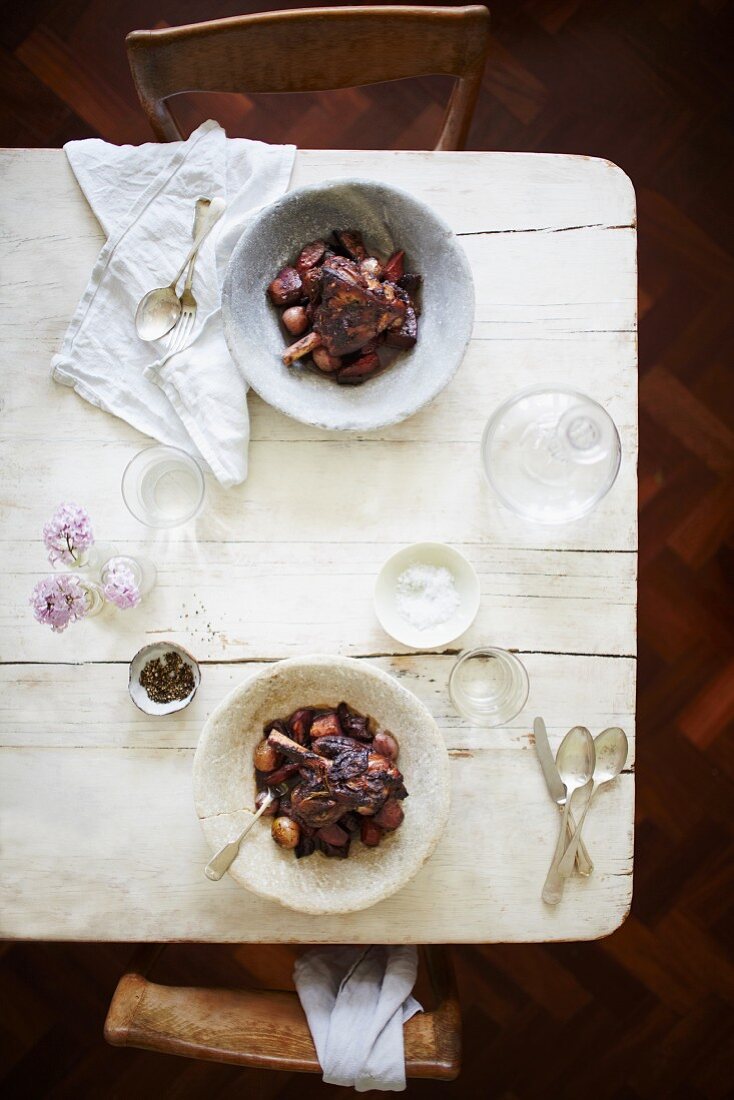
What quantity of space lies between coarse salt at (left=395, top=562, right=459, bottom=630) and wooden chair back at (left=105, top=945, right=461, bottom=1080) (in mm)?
599

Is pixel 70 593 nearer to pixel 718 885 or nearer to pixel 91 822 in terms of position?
pixel 91 822

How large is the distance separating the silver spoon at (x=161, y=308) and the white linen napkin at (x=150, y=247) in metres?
0.01

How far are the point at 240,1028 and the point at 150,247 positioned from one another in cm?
118

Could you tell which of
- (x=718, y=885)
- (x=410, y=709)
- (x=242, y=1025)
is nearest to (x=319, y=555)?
(x=410, y=709)

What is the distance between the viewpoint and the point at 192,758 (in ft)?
4.42

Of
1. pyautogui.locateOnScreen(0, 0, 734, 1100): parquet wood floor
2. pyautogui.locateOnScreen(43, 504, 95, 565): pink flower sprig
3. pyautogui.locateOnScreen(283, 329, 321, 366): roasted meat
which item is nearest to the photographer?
pyautogui.locateOnScreen(43, 504, 95, 565): pink flower sprig

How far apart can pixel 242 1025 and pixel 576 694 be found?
0.69m

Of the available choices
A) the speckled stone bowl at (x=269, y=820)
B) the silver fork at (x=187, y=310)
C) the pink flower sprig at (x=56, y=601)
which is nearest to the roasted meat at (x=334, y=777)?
the speckled stone bowl at (x=269, y=820)

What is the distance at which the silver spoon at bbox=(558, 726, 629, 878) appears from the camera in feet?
4.32

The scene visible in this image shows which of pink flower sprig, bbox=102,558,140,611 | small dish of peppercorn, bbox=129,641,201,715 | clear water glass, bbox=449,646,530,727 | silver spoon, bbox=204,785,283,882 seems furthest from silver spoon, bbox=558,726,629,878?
pink flower sprig, bbox=102,558,140,611

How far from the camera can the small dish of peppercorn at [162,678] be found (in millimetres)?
Answer: 1323

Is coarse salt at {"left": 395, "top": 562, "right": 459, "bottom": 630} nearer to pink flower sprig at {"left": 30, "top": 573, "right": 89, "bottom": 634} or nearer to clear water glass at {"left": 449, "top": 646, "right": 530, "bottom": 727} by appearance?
clear water glass at {"left": 449, "top": 646, "right": 530, "bottom": 727}

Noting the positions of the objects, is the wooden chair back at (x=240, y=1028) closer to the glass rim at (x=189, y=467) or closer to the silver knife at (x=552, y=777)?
the silver knife at (x=552, y=777)

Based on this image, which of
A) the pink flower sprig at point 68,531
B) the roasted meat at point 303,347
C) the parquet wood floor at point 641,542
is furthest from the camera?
the parquet wood floor at point 641,542
